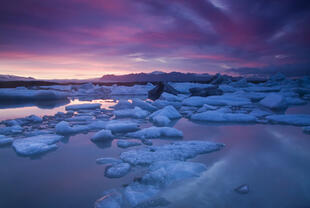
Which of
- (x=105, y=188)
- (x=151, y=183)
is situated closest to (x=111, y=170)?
(x=105, y=188)

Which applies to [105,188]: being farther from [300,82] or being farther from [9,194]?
[300,82]

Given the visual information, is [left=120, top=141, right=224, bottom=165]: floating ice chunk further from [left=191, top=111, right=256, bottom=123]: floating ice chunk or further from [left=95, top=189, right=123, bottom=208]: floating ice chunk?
[left=191, top=111, right=256, bottom=123]: floating ice chunk

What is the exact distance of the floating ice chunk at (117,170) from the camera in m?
1.48

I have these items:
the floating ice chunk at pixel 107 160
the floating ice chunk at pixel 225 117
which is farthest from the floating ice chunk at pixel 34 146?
the floating ice chunk at pixel 225 117

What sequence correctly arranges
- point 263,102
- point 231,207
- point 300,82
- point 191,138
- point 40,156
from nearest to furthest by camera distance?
point 231,207, point 40,156, point 191,138, point 263,102, point 300,82

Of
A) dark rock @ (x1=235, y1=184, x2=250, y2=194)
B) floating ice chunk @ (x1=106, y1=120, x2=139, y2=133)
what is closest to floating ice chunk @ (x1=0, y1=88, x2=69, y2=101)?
floating ice chunk @ (x1=106, y1=120, x2=139, y2=133)

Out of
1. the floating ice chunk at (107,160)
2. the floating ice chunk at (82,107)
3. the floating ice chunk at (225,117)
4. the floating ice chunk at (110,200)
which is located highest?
the floating ice chunk at (110,200)

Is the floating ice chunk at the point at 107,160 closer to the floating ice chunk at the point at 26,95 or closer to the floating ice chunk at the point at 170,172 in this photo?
the floating ice chunk at the point at 170,172

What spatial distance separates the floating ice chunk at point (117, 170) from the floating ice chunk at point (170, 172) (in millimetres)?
195

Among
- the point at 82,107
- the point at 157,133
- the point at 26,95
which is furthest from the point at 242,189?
the point at 26,95

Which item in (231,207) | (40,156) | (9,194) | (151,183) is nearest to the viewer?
(231,207)

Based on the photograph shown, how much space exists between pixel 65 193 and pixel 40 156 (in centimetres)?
87

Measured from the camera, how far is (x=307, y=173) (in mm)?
1514

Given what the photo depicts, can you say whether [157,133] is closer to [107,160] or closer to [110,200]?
[107,160]
